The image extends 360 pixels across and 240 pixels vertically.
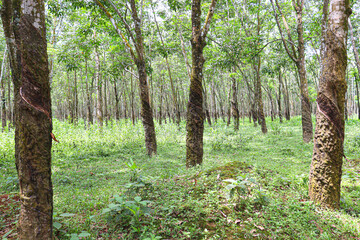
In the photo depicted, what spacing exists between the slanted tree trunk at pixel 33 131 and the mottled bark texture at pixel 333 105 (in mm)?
3887

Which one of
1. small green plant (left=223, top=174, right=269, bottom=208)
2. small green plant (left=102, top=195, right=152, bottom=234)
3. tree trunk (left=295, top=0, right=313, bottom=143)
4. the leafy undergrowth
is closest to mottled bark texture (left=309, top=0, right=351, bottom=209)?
small green plant (left=223, top=174, right=269, bottom=208)

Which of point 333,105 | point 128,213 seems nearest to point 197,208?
point 128,213

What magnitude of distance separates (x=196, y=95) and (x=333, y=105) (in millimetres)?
3331

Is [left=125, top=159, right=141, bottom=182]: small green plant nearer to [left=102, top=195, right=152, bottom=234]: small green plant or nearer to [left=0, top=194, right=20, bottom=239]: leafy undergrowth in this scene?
[left=102, top=195, right=152, bottom=234]: small green plant

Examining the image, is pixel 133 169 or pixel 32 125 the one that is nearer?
pixel 32 125

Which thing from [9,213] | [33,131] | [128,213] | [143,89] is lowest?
[9,213]

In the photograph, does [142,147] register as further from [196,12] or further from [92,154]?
[196,12]

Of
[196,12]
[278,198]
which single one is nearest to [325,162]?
[278,198]

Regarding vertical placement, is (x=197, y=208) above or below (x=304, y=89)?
below

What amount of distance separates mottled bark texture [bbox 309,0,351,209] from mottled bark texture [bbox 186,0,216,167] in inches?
121

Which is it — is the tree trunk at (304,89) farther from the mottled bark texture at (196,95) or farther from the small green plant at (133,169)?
the small green plant at (133,169)

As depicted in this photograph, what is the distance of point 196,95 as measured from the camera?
19.1 feet

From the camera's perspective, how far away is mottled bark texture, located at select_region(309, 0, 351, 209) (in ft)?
10.3

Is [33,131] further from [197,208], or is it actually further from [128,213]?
[197,208]
